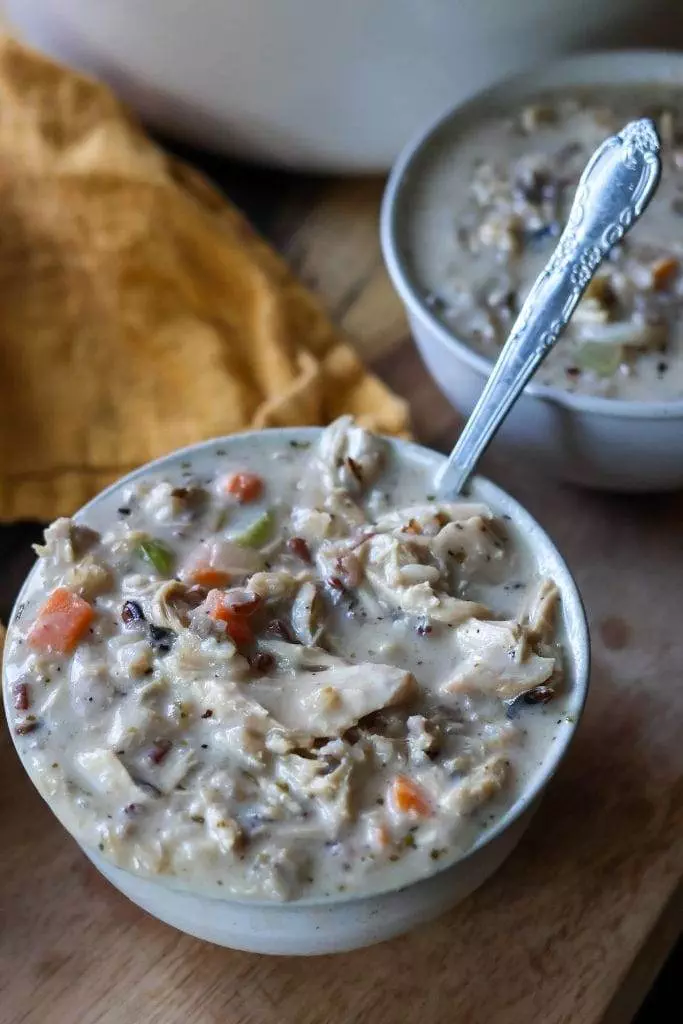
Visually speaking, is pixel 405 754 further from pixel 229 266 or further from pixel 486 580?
pixel 229 266

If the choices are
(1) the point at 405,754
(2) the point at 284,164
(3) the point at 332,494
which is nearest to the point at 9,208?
(2) the point at 284,164

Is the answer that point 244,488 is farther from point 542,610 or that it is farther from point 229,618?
point 542,610

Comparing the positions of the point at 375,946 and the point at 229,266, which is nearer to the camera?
the point at 375,946

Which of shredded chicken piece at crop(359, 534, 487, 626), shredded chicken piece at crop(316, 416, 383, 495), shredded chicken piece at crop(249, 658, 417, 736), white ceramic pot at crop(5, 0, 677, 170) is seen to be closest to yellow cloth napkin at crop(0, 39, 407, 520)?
white ceramic pot at crop(5, 0, 677, 170)

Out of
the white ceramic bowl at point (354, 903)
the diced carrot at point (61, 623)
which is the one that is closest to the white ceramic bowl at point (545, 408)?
the white ceramic bowl at point (354, 903)

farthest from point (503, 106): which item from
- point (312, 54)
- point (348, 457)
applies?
point (348, 457)

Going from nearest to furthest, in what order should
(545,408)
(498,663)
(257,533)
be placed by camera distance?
1. (498,663)
2. (257,533)
3. (545,408)

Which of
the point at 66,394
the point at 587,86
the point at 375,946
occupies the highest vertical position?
the point at 587,86
